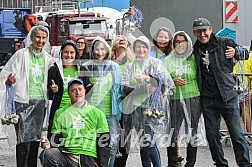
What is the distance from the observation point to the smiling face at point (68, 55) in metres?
6.51

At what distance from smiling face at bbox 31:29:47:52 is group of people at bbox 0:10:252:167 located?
1 cm

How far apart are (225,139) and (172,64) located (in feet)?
8.93

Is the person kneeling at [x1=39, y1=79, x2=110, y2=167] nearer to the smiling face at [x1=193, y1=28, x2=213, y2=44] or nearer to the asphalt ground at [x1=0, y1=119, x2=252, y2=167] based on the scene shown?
the smiling face at [x1=193, y1=28, x2=213, y2=44]

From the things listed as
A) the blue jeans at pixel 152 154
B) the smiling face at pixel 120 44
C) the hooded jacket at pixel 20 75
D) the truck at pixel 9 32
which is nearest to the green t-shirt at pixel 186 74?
the smiling face at pixel 120 44

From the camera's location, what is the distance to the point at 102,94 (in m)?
6.40

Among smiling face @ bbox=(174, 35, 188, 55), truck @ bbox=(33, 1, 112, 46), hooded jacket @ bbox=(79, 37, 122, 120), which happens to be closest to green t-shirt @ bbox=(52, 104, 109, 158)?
→ hooded jacket @ bbox=(79, 37, 122, 120)

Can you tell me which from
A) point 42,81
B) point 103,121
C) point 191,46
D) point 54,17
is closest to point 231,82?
point 191,46

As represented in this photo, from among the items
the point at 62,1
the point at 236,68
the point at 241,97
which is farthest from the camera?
the point at 62,1

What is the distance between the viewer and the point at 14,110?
6438mm

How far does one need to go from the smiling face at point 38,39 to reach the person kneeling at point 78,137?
2.49 ft

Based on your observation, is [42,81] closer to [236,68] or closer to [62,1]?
[236,68]

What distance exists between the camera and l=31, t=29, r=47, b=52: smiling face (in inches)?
254

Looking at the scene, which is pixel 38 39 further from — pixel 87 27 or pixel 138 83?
pixel 87 27

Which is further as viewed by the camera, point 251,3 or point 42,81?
point 251,3
